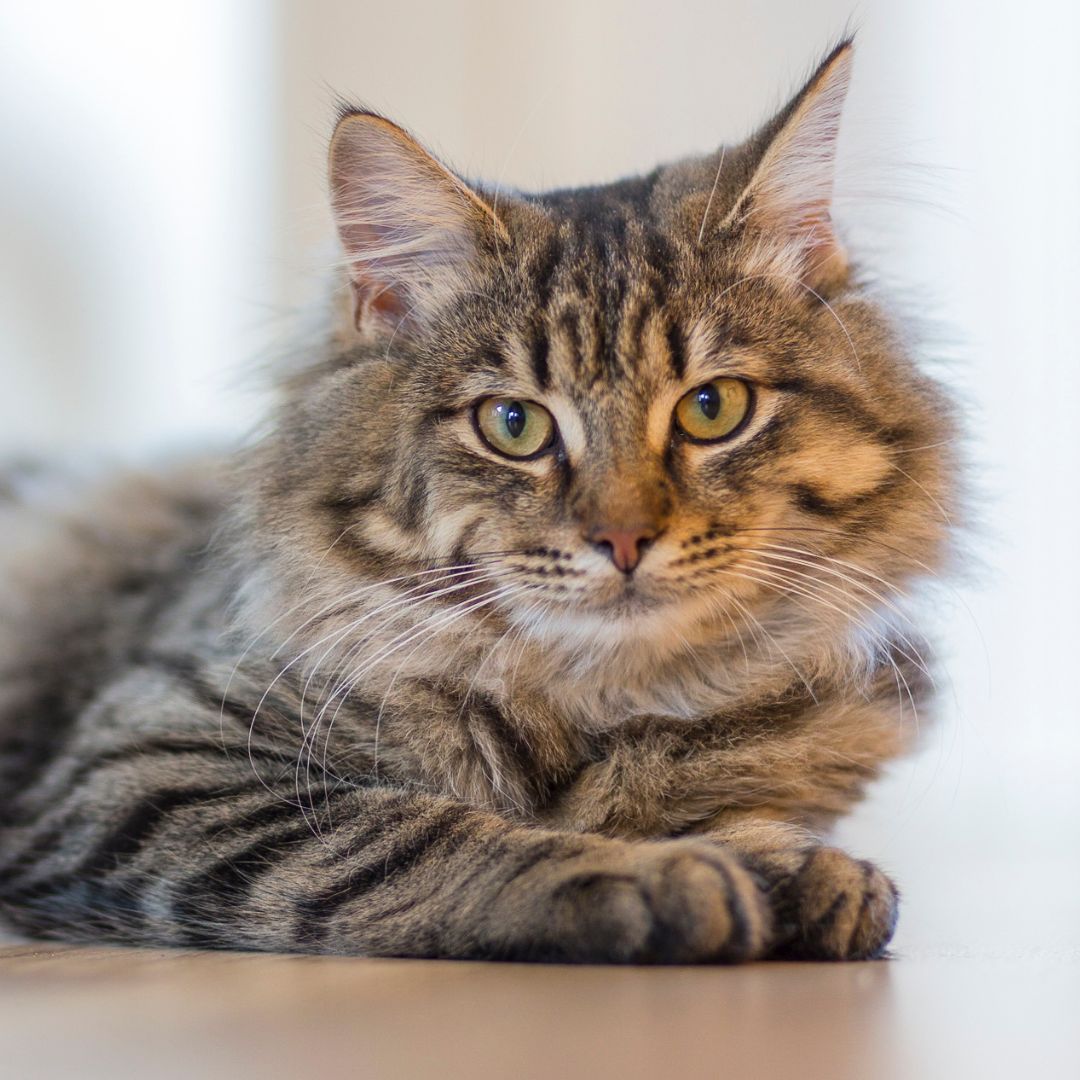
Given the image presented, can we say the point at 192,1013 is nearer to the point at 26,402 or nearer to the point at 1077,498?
the point at 1077,498

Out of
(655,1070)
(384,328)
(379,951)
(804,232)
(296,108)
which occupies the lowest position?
(379,951)

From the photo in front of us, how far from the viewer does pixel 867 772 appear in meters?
1.60

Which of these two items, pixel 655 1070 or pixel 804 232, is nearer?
pixel 655 1070

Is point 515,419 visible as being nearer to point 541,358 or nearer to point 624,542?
point 541,358

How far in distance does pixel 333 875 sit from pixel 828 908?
0.49 meters

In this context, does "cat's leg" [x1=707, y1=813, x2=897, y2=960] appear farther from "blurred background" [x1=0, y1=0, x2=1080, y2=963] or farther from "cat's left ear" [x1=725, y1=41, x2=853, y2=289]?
"blurred background" [x1=0, y1=0, x2=1080, y2=963]

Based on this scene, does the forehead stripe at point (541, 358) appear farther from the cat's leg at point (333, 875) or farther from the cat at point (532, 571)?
the cat's leg at point (333, 875)

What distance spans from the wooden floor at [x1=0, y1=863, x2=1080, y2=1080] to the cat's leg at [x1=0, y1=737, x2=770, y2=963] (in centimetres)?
4


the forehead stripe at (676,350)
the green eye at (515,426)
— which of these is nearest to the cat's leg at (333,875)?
the green eye at (515,426)

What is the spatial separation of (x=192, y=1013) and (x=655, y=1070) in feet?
1.29

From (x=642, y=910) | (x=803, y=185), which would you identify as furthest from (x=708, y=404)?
(x=642, y=910)

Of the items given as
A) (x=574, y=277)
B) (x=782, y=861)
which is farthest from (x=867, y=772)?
(x=574, y=277)

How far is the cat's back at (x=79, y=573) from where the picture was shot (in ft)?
6.21

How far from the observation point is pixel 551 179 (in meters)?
3.28
